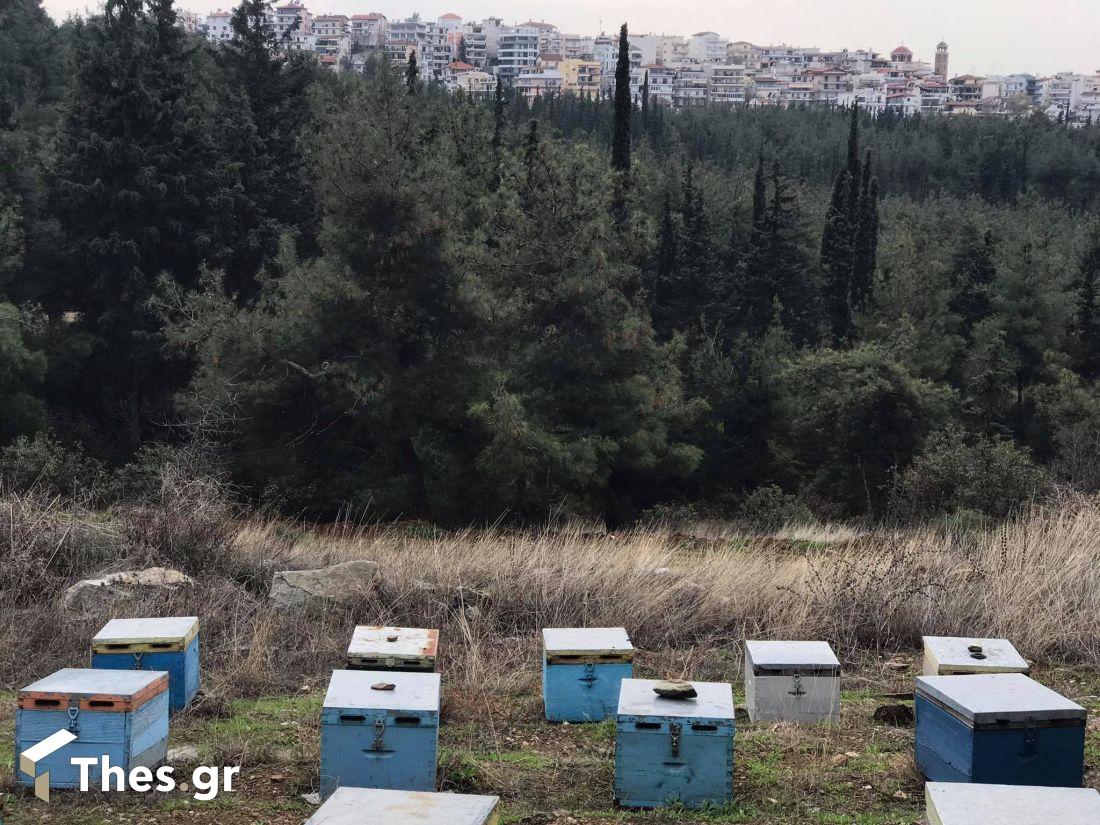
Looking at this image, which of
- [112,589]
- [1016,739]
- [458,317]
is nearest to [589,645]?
[1016,739]

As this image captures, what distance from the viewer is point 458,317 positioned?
2505 centimetres

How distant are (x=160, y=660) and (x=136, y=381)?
94.3ft

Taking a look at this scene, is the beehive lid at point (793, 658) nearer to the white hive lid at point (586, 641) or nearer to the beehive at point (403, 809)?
the white hive lid at point (586, 641)

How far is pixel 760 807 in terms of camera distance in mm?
5188

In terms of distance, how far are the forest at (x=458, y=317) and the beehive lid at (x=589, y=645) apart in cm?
801

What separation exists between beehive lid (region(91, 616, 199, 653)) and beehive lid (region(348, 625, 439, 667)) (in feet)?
3.17

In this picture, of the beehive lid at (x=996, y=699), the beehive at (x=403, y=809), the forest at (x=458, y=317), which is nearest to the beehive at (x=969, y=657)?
the beehive lid at (x=996, y=699)

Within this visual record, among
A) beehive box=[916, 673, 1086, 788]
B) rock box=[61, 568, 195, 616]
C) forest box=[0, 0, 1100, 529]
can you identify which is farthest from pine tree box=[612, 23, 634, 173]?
beehive box=[916, 673, 1086, 788]

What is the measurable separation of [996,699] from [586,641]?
2.31 m

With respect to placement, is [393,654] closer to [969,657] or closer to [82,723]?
[82,723]

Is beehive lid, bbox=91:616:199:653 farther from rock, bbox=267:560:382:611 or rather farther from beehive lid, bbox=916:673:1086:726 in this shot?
beehive lid, bbox=916:673:1086:726

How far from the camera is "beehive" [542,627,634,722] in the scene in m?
6.31

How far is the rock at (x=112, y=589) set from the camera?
8.25 metres

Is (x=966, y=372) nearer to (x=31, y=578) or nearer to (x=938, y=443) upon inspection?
(x=938, y=443)
